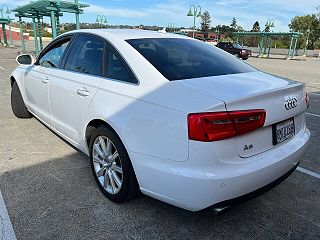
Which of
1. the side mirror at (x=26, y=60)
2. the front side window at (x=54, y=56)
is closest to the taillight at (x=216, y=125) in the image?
the front side window at (x=54, y=56)

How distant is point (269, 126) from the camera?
2.38 metres

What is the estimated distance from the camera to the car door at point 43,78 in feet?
13.3

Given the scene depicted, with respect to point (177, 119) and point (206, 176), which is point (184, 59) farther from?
point (206, 176)

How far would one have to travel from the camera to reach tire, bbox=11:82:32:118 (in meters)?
5.42

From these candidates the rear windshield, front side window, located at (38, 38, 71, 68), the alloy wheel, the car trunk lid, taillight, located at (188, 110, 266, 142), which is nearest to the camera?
taillight, located at (188, 110, 266, 142)

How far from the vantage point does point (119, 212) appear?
282cm

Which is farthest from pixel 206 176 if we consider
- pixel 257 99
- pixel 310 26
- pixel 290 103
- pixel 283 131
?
pixel 310 26

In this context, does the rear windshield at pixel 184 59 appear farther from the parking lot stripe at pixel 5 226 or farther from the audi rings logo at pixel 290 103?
the parking lot stripe at pixel 5 226

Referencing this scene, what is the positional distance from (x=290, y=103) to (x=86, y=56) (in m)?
2.18

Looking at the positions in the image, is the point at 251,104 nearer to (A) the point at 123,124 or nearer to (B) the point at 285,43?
(A) the point at 123,124

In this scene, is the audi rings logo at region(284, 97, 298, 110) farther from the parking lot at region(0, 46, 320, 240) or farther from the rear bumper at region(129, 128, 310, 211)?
the parking lot at region(0, 46, 320, 240)

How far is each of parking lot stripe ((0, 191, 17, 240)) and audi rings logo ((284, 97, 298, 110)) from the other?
244 cm

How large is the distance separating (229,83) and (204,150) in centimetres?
70

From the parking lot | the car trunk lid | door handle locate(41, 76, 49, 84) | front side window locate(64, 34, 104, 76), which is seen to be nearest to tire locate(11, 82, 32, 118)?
door handle locate(41, 76, 49, 84)
